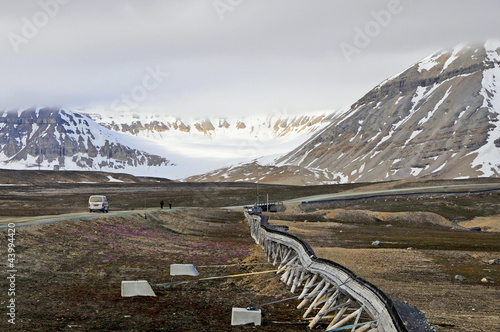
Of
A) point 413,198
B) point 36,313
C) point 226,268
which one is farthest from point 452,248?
point 413,198

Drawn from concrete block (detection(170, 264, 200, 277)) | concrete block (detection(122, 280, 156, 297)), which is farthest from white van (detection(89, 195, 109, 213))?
concrete block (detection(122, 280, 156, 297))

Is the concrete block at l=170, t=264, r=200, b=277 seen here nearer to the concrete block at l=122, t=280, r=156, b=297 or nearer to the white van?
the concrete block at l=122, t=280, r=156, b=297

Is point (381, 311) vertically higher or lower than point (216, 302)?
higher

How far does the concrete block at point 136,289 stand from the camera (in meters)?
18.0

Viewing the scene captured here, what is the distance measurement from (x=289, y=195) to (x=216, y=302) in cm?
9919

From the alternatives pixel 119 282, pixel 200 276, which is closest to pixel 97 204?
pixel 200 276

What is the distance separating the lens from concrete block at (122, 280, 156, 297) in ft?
59.2

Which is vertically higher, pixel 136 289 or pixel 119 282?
pixel 136 289

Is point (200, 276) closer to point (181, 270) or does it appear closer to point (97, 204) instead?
point (181, 270)

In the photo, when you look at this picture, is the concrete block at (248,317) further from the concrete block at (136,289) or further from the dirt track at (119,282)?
the concrete block at (136,289)

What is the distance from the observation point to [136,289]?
18219mm

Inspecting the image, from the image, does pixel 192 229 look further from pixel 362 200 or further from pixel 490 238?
pixel 362 200

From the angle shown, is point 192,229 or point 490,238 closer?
point 490,238

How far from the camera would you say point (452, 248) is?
36.2 meters
